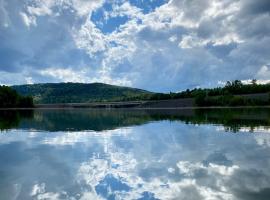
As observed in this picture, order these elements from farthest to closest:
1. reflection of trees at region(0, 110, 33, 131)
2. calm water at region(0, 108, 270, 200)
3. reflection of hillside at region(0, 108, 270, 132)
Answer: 1. reflection of trees at region(0, 110, 33, 131)
2. reflection of hillside at region(0, 108, 270, 132)
3. calm water at region(0, 108, 270, 200)

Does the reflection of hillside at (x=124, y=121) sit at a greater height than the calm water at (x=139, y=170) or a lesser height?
greater

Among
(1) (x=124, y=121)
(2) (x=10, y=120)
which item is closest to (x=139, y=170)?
(1) (x=124, y=121)

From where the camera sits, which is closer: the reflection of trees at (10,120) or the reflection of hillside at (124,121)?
the reflection of hillside at (124,121)

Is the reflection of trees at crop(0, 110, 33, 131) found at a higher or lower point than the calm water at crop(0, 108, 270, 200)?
higher

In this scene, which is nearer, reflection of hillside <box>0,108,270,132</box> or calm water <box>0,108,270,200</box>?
calm water <box>0,108,270,200</box>

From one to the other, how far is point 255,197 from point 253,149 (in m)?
14.7

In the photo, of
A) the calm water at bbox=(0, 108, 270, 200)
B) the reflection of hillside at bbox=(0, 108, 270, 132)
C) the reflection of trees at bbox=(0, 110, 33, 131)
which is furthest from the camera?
the reflection of trees at bbox=(0, 110, 33, 131)

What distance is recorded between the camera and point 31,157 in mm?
29906

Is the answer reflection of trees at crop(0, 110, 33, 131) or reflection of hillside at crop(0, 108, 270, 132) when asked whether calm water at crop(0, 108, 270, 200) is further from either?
reflection of trees at crop(0, 110, 33, 131)

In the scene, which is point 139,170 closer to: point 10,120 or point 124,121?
point 124,121

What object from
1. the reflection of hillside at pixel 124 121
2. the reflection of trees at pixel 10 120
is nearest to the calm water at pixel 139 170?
the reflection of hillside at pixel 124 121

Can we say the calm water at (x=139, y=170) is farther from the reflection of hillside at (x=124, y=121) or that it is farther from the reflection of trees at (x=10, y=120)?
the reflection of trees at (x=10, y=120)

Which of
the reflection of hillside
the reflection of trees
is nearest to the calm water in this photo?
the reflection of hillside

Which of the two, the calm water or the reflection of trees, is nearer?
the calm water
